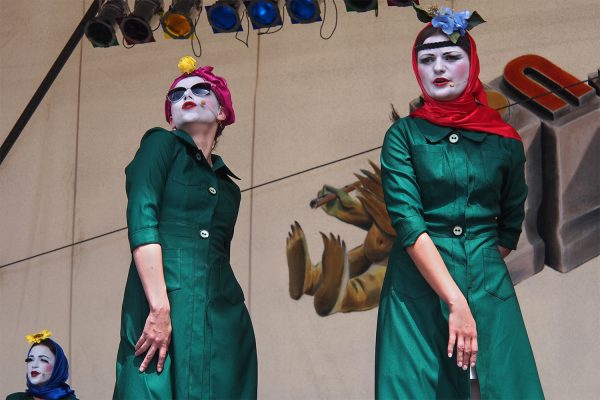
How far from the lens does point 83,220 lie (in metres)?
6.85

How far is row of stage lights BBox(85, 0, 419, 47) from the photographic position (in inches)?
234

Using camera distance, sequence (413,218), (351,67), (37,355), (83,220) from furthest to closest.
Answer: (83,220), (351,67), (37,355), (413,218)

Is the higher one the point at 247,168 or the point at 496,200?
the point at 247,168

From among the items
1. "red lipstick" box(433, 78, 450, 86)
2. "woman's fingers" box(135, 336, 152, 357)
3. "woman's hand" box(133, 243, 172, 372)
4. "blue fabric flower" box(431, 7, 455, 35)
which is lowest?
"woman's fingers" box(135, 336, 152, 357)

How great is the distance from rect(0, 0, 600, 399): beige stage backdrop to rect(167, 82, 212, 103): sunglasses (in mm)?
2304

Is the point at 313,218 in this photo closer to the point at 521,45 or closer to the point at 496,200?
the point at 521,45

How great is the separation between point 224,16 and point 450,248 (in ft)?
9.21

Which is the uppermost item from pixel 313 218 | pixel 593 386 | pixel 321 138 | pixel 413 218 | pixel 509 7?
pixel 509 7

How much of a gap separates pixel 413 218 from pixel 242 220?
303 centimetres

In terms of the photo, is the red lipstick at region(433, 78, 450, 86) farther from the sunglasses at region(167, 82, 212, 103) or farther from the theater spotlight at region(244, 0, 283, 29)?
the theater spotlight at region(244, 0, 283, 29)

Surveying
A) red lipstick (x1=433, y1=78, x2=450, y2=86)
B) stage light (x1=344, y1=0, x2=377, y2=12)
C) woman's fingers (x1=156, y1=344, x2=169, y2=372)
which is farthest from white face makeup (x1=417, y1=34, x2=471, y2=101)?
stage light (x1=344, y1=0, x2=377, y2=12)

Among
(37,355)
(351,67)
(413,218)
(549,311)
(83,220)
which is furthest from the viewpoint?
(83,220)

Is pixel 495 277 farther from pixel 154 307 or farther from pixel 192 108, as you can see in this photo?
pixel 192 108

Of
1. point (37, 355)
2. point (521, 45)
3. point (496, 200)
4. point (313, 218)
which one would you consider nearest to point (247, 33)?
point (313, 218)
